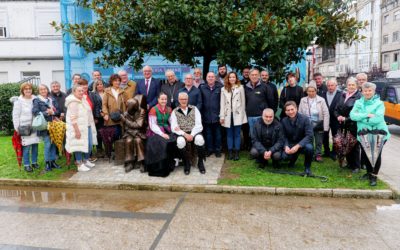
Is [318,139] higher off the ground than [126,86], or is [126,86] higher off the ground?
[126,86]

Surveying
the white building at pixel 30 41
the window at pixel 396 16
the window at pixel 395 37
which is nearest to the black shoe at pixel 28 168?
the white building at pixel 30 41

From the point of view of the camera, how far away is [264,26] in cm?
674

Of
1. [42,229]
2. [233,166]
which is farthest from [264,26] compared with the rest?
[42,229]

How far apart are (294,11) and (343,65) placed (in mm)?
63309

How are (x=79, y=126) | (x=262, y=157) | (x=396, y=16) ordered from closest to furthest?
(x=262, y=157) → (x=79, y=126) → (x=396, y=16)

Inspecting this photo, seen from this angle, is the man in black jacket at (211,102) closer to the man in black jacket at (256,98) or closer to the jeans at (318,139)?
the man in black jacket at (256,98)

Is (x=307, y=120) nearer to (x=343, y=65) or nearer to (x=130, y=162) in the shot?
(x=130, y=162)

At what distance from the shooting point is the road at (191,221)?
13.9ft

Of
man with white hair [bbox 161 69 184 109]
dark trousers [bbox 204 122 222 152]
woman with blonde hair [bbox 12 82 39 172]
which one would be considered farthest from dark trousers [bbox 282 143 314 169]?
woman with blonde hair [bbox 12 82 39 172]

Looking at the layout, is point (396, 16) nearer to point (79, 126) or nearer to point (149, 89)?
point (149, 89)

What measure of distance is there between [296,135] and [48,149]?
5.16m

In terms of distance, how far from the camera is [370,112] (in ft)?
19.8

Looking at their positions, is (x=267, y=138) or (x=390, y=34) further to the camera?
(x=390, y=34)

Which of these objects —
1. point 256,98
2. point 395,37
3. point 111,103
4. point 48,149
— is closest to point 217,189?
point 256,98
